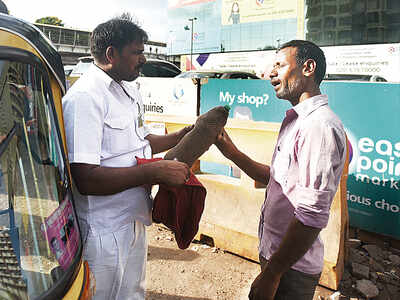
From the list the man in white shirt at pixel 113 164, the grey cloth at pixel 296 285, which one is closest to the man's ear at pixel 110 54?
the man in white shirt at pixel 113 164

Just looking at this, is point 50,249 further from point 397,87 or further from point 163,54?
point 163,54

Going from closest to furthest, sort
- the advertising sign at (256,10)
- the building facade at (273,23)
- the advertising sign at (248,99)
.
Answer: the advertising sign at (248,99) < the building facade at (273,23) < the advertising sign at (256,10)

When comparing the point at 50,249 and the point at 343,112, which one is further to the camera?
the point at 343,112

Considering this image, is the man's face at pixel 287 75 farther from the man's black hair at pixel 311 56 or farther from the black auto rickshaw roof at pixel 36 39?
the black auto rickshaw roof at pixel 36 39

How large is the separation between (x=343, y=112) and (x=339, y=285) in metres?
2.50

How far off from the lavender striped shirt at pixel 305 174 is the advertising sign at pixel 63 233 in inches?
40.7

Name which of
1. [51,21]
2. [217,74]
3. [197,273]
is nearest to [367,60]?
[217,74]

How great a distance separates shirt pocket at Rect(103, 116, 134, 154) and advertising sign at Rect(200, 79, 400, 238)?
3554 millimetres

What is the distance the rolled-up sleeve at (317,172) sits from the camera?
1.70 metres

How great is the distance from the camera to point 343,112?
502 cm

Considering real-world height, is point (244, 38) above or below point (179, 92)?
above

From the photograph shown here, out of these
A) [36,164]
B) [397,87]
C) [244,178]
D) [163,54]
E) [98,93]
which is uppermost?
[163,54]

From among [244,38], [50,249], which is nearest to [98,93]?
[50,249]

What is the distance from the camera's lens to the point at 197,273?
12.1ft
